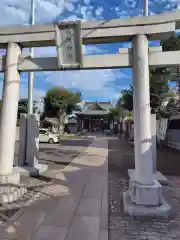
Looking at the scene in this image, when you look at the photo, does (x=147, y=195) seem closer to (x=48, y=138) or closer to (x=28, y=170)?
(x=28, y=170)

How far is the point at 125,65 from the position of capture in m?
5.02

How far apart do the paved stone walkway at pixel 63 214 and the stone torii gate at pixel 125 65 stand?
0.72 meters

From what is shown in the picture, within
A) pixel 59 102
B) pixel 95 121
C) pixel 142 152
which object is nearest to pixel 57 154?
pixel 142 152

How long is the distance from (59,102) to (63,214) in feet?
95.5

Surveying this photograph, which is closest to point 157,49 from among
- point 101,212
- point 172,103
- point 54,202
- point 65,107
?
point 101,212

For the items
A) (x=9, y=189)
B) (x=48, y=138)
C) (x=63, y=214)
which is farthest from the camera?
(x=48, y=138)

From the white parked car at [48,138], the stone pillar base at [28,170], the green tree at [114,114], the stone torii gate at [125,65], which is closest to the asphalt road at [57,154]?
the stone pillar base at [28,170]

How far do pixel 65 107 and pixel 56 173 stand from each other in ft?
86.0

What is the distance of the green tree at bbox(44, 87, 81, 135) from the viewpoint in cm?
3297

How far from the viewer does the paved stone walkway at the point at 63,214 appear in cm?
350

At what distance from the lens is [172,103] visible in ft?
51.8

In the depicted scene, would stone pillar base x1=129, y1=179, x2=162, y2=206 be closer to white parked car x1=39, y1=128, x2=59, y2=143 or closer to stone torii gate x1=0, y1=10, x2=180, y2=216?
stone torii gate x1=0, y1=10, x2=180, y2=216

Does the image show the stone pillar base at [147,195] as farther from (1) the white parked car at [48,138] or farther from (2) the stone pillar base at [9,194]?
(1) the white parked car at [48,138]

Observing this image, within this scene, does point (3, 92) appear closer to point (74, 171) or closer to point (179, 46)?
point (74, 171)
